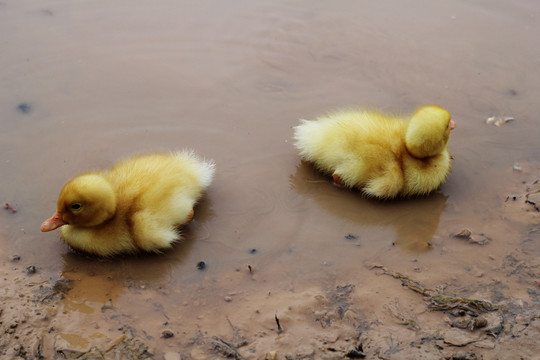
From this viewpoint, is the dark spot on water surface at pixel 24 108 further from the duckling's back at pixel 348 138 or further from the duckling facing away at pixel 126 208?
the duckling's back at pixel 348 138

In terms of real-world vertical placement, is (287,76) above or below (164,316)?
above

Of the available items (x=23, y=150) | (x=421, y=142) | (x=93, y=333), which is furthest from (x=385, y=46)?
(x=93, y=333)

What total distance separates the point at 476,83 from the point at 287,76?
72.7 inches

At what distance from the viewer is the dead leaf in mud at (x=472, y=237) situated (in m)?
4.14

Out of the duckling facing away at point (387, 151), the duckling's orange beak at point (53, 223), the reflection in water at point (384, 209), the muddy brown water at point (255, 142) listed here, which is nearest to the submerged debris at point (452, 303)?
the muddy brown water at point (255, 142)

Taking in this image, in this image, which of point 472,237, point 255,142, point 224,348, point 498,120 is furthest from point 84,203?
point 498,120

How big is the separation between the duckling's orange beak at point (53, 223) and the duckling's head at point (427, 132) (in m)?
2.46

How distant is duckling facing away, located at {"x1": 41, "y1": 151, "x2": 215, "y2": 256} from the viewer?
150 inches

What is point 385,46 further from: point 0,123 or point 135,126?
point 0,123

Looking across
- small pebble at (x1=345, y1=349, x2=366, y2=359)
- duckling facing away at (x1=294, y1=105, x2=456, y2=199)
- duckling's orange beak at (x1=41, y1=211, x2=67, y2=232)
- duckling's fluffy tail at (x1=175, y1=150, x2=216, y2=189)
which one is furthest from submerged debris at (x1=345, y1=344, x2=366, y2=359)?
duckling's orange beak at (x1=41, y1=211, x2=67, y2=232)

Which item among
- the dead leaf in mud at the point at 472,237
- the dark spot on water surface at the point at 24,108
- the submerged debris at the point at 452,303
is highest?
the dark spot on water surface at the point at 24,108

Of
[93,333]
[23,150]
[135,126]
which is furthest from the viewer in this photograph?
[135,126]

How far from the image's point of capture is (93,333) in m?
3.36

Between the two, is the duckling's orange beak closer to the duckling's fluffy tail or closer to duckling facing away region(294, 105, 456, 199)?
the duckling's fluffy tail
